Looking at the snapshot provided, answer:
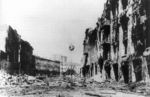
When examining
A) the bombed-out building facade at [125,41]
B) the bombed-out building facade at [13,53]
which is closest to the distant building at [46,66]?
the bombed-out building facade at [13,53]

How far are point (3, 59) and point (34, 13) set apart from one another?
90.6 ft

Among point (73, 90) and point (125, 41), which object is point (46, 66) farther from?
point (73, 90)

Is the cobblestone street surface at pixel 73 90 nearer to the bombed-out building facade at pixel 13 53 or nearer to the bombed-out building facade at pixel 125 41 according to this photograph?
the bombed-out building facade at pixel 125 41

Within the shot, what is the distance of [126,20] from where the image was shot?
1203 inches

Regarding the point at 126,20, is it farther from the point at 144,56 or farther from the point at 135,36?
the point at 144,56

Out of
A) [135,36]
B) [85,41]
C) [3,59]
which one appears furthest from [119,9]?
[85,41]

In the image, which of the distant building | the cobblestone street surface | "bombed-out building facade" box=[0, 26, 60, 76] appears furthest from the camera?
the distant building

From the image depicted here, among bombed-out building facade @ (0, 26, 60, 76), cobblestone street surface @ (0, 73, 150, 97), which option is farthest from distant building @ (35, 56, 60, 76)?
cobblestone street surface @ (0, 73, 150, 97)

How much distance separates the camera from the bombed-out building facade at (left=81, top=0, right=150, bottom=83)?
24245 mm

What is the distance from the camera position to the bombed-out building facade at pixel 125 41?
79.5 ft

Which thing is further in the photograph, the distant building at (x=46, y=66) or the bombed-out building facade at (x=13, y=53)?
the distant building at (x=46, y=66)

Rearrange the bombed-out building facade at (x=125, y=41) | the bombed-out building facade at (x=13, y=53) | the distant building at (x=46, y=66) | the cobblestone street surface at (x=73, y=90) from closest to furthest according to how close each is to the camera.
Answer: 1. the cobblestone street surface at (x=73, y=90)
2. the bombed-out building facade at (x=125, y=41)
3. the bombed-out building facade at (x=13, y=53)
4. the distant building at (x=46, y=66)

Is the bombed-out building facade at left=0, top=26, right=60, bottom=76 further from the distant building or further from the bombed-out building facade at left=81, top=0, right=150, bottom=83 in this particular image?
the distant building

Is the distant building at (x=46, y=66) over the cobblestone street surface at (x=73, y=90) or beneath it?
over
